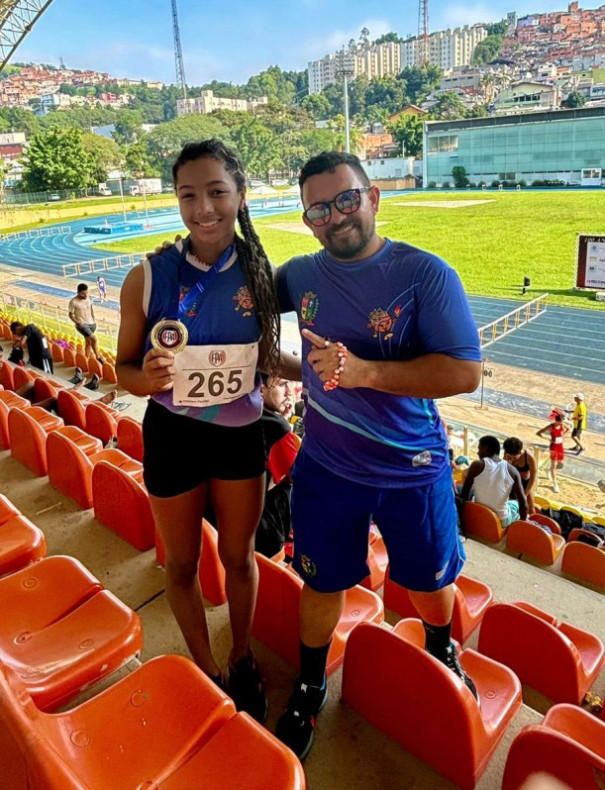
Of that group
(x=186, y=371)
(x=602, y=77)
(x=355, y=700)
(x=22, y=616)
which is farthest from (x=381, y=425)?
(x=602, y=77)

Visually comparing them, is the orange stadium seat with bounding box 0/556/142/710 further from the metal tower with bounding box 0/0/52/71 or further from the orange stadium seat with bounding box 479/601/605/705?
the metal tower with bounding box 0/0/52/71

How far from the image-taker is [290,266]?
1105 mm

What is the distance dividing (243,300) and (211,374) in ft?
0.47

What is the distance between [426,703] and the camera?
98 centimetres

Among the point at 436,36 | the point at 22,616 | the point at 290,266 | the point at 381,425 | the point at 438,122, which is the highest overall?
the point at 436,36

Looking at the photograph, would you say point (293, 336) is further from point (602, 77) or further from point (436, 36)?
point (436, 36)

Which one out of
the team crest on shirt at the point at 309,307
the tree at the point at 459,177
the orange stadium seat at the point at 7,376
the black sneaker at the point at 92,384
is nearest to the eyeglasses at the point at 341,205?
the team crest on shirt at the point at 309,307

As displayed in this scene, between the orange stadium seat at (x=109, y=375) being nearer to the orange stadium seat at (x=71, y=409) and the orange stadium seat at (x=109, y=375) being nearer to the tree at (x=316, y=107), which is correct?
the orange stadium seat at (x=71, y=409)

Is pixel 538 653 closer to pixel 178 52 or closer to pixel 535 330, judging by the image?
pixel 535 330

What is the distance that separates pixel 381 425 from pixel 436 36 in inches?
1945

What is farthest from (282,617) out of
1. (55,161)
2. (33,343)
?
(55,161)

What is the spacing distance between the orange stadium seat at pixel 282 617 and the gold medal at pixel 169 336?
0.59 meters

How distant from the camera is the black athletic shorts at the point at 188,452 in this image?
105 cm

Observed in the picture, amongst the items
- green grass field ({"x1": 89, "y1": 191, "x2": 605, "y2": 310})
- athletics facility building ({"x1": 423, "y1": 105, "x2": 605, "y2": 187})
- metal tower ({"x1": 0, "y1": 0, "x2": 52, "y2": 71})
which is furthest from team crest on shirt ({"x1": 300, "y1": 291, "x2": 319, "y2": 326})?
athletics facility building ({"x1": 423, "y1": 105, "x2": 605, "y2": 187})
